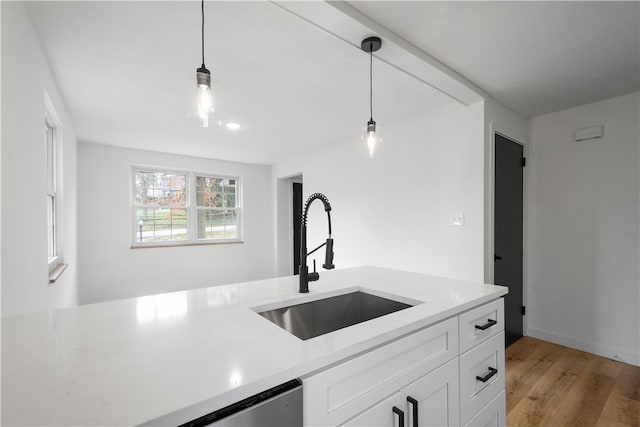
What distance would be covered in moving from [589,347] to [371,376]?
309 cm

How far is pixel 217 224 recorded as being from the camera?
5324 millimetres

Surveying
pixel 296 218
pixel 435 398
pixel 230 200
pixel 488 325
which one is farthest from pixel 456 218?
pixel 230 200

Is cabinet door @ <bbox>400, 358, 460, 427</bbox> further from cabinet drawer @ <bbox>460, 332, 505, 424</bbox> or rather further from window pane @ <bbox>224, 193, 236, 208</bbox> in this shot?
window pane @ <bbox>224, 193, 236, 208</bbox>

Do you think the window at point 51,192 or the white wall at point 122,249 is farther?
the white wall at point 122,249

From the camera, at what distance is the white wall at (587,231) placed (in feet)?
8.18

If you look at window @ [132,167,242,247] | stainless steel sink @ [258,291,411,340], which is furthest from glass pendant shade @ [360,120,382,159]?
window @ [132,167,242,247]

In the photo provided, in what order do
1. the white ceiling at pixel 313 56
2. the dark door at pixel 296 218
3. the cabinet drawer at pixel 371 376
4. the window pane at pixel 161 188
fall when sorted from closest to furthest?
the cabinet drawer at pixel 371 376 → the white ceiling at pixel 313 56 → the window pane at pixel 161 188 → the dark door at pixel 296 218

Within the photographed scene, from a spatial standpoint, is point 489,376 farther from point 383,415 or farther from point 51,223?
point 51,223

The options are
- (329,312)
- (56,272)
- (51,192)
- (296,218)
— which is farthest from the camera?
(296,218)

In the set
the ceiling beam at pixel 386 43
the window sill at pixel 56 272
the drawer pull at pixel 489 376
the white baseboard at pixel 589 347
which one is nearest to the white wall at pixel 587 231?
the white baseboard at pixel 589 347

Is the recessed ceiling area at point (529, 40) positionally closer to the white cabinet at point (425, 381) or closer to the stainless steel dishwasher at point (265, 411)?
the white cabinet at point (425, 381)

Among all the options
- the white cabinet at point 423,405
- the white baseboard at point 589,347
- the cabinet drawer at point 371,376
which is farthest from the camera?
the white baseboard at point 589,347

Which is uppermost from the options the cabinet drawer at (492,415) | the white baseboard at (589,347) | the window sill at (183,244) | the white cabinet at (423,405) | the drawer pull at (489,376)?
the window sill at (183,244)

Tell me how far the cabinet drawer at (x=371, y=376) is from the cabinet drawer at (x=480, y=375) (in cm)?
17
